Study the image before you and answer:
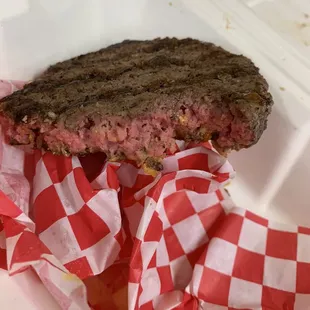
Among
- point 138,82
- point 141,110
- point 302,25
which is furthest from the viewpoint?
point 302,25

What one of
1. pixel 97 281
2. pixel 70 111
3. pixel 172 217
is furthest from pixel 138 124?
pixel 97 281

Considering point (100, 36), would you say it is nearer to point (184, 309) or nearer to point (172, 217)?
point (172, 217)

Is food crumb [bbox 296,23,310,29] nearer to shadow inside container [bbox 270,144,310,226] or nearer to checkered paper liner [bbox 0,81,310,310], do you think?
shadow inside container [bbox 270,144,310,226]

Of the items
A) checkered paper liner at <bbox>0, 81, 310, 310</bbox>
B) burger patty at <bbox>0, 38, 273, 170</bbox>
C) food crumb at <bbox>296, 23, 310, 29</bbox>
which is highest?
food crumb at <bbox>296, 23, 310, 29</bbox>

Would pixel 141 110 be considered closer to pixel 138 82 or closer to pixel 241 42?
pixel 138 82

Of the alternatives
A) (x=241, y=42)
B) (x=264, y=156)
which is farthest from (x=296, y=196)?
(x=241, y=42)

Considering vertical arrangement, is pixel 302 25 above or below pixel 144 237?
above

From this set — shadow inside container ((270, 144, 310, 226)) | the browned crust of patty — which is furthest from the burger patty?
shadow inside container ((270, 144, 310, 226))
